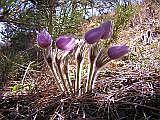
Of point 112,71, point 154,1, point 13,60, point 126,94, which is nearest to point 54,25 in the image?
point 13,60

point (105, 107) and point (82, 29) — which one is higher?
point (82, 29)

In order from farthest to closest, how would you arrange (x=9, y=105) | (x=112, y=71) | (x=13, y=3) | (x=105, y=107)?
1. (x=13, y=3)
2. (x=112, y=71)
3. (x=9, y=105)
4. (x=105, y=107)

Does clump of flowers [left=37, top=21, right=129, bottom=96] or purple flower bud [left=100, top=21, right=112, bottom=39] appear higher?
purple flower bud [left=100, top=21, right=112, bottom=39]

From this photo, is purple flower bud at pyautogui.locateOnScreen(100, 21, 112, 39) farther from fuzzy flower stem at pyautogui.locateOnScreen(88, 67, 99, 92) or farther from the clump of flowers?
fuzzy flower stem at pyautogui.locateOnScreen(88, 67, 99, 92)

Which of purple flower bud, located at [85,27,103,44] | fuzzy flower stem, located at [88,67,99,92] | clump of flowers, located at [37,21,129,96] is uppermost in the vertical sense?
purple flower bud, located at [85,27,103,44]

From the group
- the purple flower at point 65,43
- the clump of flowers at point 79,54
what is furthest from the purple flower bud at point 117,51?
the purple flower at point 65,43

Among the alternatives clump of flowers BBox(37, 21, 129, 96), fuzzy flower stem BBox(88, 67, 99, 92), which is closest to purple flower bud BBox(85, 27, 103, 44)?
clump of flowers BBox(37, 21, 129, 96)

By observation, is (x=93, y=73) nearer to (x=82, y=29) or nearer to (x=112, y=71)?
(x=112, y=71)
